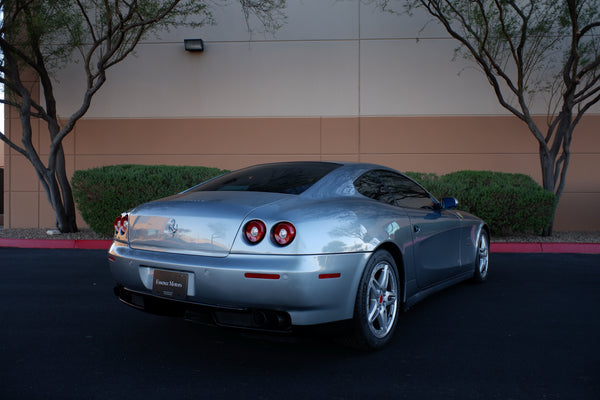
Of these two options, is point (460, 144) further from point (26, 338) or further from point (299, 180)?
point (26, 338)

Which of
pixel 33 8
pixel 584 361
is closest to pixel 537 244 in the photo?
pixel 584 361

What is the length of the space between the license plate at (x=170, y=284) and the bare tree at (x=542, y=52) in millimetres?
7798

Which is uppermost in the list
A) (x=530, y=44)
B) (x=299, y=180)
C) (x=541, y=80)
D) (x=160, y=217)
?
(x=530, y=44)

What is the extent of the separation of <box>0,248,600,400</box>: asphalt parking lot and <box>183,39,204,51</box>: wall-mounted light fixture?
7.96m

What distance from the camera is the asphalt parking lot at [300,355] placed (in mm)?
2820

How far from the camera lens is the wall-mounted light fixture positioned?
1179 centimetres

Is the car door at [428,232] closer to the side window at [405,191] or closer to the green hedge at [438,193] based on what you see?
the side window at [405,191]

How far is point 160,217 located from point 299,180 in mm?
1034

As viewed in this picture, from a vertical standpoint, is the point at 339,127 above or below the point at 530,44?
below

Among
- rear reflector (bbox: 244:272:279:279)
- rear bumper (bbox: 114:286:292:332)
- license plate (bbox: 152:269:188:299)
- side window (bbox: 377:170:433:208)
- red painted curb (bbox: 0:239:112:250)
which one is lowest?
red painted curb (bbox: 0:239:112:250)

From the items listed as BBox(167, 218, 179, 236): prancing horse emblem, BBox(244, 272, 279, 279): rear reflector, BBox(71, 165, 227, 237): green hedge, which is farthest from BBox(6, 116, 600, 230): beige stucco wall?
BBox(244, 272, 279, 279): rear reflector

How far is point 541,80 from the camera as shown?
11.2 m

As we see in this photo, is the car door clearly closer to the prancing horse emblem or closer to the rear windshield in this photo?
the rear windshield

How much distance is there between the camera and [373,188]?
4.03 m
